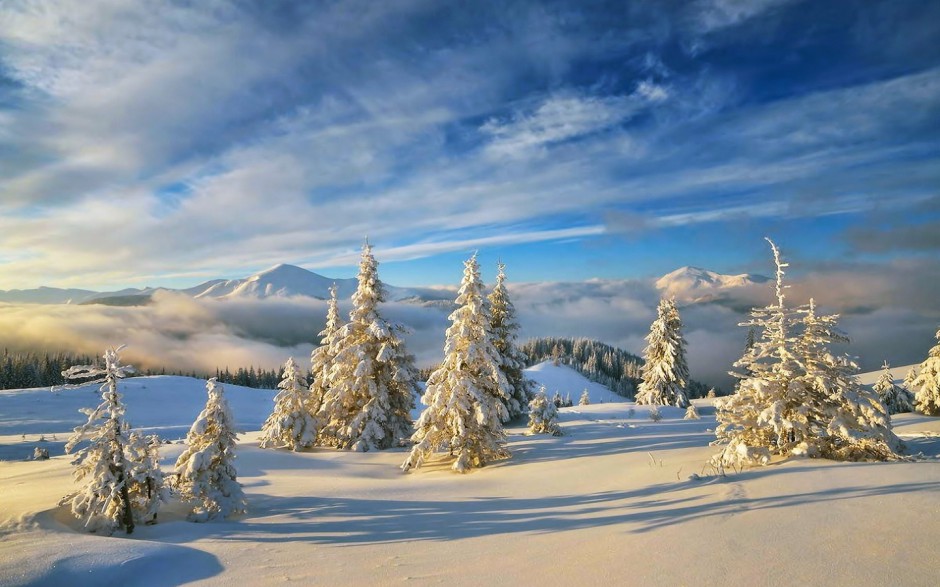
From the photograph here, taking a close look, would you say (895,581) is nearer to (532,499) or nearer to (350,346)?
(532,499)

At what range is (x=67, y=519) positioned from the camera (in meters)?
11.6

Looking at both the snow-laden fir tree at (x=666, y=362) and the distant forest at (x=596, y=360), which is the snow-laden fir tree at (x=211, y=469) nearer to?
the snow-laden fir tree at (x=666, y=362)

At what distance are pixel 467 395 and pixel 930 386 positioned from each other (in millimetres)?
28328

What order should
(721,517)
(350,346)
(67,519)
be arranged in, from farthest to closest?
1. (350,346)
2. (67,519)
3. (721,517)

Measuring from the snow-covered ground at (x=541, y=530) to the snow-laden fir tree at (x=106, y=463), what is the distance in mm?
507

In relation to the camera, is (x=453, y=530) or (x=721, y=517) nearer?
(x=721, y=517)

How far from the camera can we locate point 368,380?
24641 millimetres

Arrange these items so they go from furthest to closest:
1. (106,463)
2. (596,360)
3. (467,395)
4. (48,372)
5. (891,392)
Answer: (596,360)
(48,372)
(891,392)
(467,395)
(106,463)

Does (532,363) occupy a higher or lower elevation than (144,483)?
higher

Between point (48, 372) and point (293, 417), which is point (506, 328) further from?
point (48, 372)

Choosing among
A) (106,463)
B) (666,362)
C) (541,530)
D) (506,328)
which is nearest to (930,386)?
(666,362)

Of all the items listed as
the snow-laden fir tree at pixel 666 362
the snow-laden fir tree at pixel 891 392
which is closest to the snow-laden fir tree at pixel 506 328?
the snow-laden fir tree at pixel 666 362

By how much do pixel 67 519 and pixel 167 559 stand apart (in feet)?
17.2

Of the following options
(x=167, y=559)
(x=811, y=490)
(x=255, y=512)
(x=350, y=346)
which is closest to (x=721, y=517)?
(x=811, y=490)
